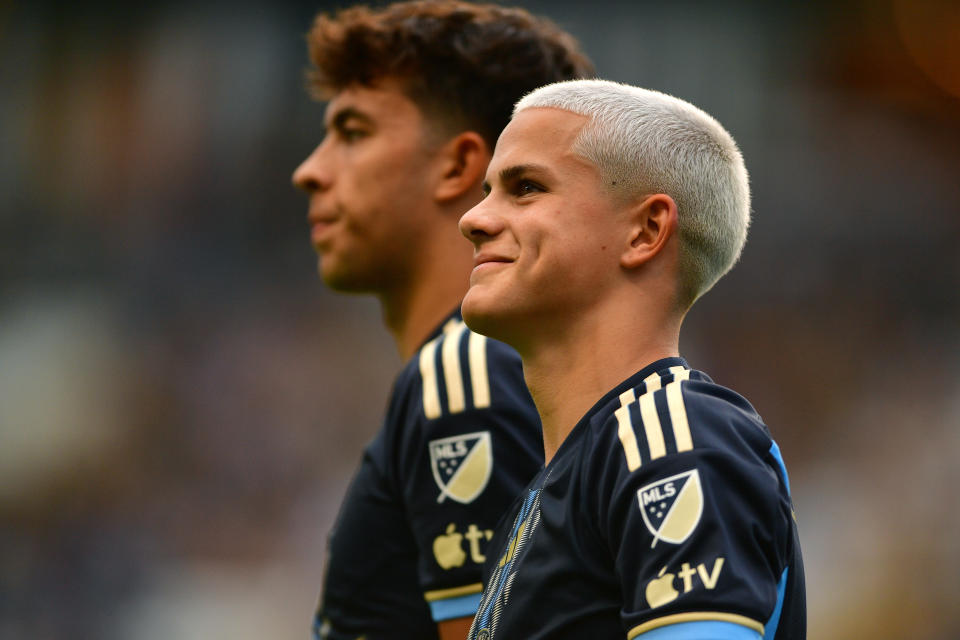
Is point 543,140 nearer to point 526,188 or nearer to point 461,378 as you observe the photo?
point 526,188

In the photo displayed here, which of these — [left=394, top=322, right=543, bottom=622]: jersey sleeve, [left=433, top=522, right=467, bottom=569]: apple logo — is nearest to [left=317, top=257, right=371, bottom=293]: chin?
[left=394, top=322, right=543, bottom=622]: jersey sleeve

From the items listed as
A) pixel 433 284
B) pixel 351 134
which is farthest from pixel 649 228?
pixel 351 134

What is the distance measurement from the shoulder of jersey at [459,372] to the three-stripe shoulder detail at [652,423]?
2.04 feet

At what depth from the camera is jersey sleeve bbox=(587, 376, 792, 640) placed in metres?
1.28

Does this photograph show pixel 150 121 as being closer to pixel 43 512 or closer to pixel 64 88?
pixel 64 88

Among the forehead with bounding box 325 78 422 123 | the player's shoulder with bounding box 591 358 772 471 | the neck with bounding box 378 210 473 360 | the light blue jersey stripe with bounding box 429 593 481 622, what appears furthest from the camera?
the forehead with bounding box 325 78 422 123

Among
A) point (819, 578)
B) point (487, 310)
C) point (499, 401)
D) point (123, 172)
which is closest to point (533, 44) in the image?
point (499, 401)

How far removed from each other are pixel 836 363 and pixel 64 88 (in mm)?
7265

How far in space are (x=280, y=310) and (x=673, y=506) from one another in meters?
8.43

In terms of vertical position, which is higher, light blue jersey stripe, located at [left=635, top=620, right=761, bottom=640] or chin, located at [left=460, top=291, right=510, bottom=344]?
chin, located at [left=460, top=291, right=510, bottom=344]

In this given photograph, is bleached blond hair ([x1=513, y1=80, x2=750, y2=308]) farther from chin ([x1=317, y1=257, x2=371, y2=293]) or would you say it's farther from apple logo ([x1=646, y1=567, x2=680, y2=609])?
chin ([x1=317, y1=257, x2=371, y2=293])

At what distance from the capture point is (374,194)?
265cm

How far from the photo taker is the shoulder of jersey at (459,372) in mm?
2158

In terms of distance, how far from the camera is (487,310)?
1.72 metres
